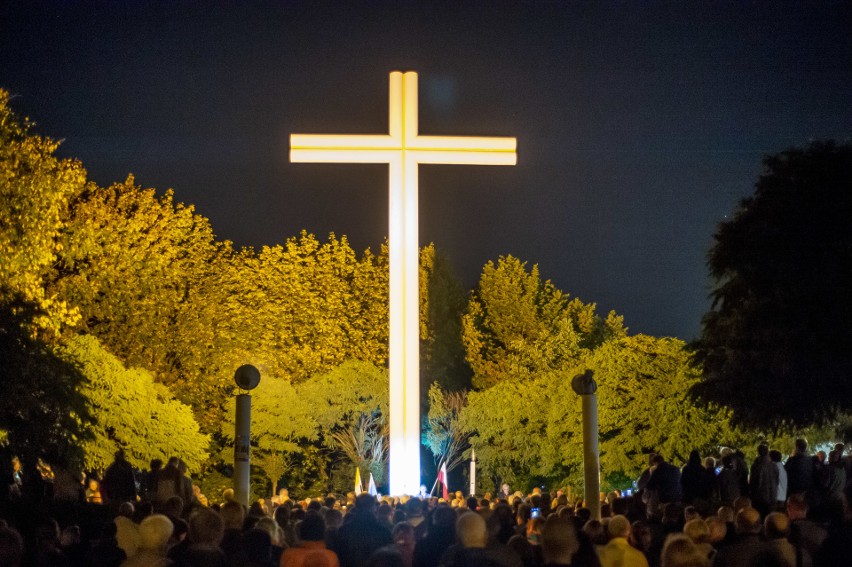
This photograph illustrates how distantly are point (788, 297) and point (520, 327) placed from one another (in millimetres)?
39408

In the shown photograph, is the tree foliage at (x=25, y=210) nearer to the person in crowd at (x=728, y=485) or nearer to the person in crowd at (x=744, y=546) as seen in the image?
the person in crowd at (x=728, y=485)

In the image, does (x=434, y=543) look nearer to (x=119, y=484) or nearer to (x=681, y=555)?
(x=681, y=555)

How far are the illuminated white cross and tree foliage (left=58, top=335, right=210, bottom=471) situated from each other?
13724mm

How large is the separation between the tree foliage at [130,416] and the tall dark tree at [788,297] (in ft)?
55.1

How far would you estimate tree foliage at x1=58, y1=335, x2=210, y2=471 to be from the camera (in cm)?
3119

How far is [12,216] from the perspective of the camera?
2575 centimetres

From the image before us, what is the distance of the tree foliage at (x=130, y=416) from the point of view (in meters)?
31.2

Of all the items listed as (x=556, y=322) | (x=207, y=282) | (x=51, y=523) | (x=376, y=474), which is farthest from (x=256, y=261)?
(x=51, y=523)

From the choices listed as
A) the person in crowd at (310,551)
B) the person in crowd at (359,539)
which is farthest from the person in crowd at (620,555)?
the person in crowd at (310,551)

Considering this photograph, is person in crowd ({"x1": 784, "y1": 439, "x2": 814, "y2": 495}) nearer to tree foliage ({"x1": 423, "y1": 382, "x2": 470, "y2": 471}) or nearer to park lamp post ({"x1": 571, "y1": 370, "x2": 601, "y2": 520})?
park lamp post ({"x1": 571, "y1": 370, "x2": 601, "y2": 520})

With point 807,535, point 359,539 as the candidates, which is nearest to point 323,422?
point 359,539

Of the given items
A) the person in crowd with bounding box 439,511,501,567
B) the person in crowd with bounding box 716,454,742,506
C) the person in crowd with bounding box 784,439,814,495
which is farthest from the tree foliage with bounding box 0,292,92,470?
the person in crowd with bounding box 439,511,501,567

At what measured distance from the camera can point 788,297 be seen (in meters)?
20.9

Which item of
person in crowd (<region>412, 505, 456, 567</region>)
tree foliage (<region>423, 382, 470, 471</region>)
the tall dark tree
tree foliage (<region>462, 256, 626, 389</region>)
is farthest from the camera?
→ tree foliage (<region>462, 256, 626, 389</region>)
